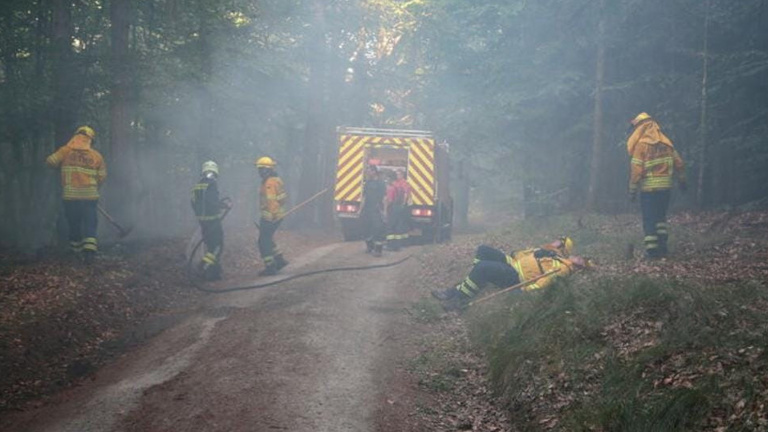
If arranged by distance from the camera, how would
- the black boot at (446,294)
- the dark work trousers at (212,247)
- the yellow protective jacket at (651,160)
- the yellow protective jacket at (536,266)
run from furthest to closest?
the dark work trousers at (212,247), the yellow protective jacket at (651,160), the black boot at (446,294), the yellow protective jacket at (536,266)

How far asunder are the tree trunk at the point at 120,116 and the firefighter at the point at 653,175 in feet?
30.5

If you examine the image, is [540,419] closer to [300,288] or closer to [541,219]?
[300,288]

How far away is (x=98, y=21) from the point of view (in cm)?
1573

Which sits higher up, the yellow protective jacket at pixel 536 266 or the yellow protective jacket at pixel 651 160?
the yellow protective jacket at pixel 651 160

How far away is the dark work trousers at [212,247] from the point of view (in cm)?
1187

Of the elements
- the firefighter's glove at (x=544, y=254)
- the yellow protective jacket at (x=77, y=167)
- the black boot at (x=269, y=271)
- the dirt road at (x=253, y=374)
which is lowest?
the dirt road at (x=253, y=374)

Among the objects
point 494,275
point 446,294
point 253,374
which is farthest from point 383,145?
point 253,374

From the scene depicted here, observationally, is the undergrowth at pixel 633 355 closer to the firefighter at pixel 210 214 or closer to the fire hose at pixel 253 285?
the fire hose at pixel 253 285

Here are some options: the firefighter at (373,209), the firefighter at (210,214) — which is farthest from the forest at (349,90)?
the firefighter at (373,209)

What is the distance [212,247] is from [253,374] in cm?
619

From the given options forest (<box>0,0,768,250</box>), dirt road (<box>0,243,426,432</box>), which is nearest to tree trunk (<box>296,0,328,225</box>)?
forest (<box>0,0,768,250</box>)

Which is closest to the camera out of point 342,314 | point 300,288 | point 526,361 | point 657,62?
point 526,361

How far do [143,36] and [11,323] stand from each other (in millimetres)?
10777

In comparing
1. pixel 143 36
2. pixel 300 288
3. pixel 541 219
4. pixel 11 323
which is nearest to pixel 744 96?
pixel 541 219
